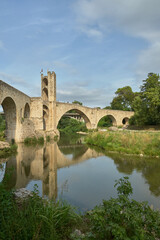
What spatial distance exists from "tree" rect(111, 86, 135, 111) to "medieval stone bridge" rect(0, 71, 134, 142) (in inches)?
574

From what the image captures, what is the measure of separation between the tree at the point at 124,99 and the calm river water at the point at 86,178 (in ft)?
122

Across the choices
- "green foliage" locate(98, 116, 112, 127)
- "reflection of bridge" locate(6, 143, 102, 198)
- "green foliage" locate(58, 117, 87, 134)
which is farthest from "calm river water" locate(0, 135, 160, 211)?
"green foliage" locate(98, 116, 112, 127)

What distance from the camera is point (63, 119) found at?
123ft

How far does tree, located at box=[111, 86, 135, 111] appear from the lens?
45.0 metres

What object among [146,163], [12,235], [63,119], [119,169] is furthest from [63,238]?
[63,119]

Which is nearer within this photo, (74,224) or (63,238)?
(63,238)

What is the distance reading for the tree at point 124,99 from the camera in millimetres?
45050

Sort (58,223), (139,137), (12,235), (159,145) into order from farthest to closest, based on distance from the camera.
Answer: (139,137), (159,145), (58,223), (12,235)

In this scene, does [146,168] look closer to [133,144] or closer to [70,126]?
[133,144]

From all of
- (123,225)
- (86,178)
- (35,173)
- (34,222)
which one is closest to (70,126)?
(35,173)

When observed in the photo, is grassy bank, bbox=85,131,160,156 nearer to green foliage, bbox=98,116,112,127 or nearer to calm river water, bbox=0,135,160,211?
calm river water, bbox=0,135,160,211

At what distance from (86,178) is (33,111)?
15483 millimetres

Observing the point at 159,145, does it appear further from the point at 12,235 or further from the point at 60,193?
the point at 12,235

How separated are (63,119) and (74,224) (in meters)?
34.5
